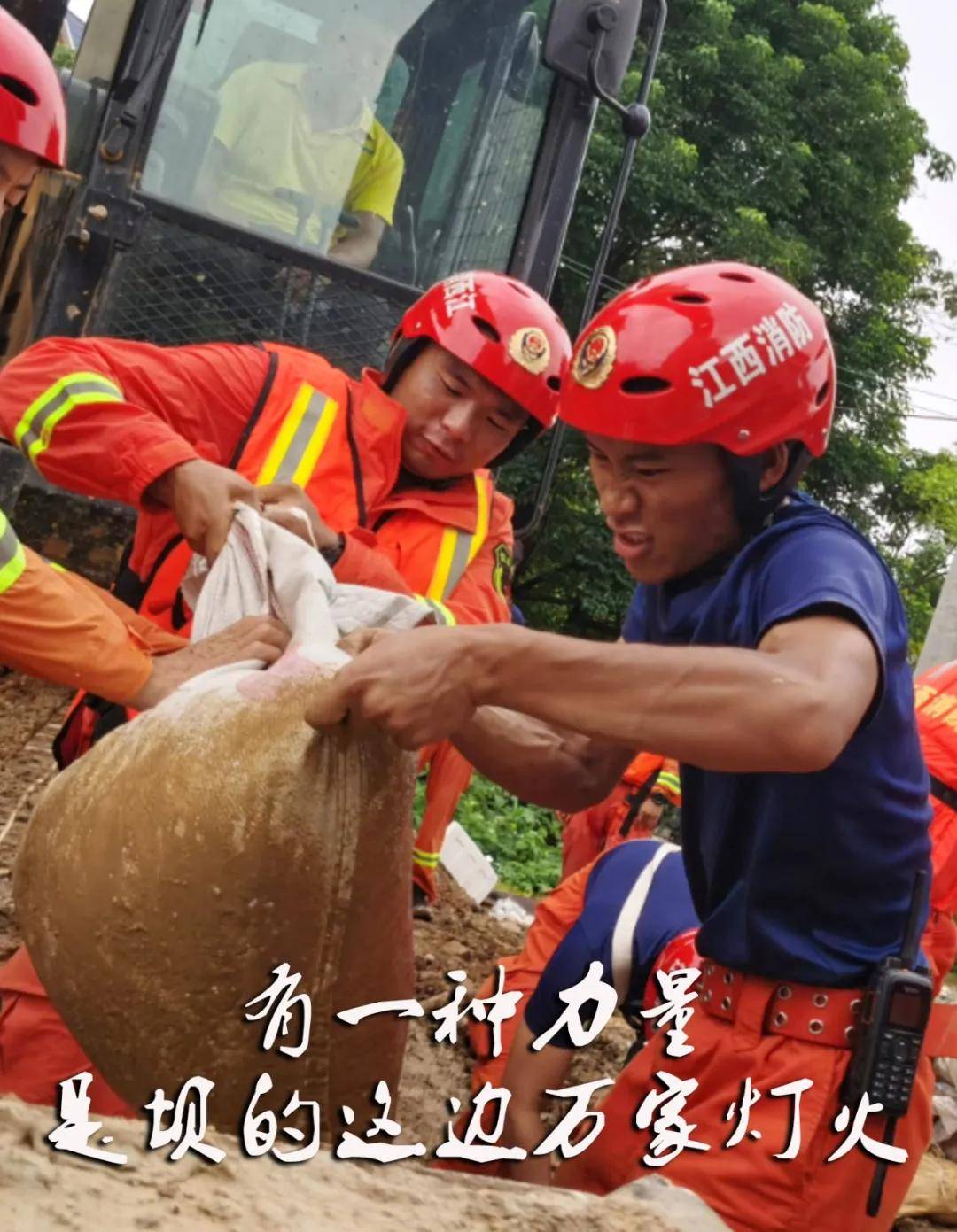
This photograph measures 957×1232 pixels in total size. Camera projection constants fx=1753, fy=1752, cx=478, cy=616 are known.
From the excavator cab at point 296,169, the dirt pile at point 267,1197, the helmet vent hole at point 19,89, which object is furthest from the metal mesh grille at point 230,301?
the dirt pile at point 267,1197

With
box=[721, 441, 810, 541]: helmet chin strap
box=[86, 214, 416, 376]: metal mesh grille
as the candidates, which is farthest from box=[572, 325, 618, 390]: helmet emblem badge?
box=[86, 214, 416, 376]: metal mesh grille

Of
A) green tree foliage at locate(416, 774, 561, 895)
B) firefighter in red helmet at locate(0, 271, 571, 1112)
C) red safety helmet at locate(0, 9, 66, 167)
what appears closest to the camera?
firefighter in red helmet at locate(0, 271, 571, 1112)

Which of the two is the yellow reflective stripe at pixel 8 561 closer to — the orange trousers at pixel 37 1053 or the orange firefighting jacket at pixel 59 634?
the orange firefighting jacket at pixel 59 634

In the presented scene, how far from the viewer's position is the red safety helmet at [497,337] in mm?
4379

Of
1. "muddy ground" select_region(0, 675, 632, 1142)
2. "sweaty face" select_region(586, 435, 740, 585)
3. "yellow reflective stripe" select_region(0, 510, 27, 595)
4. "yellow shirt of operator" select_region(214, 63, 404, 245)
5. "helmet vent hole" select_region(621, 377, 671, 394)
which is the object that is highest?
"yellow shirt of operator" select_region(214, 63, 404, 245)

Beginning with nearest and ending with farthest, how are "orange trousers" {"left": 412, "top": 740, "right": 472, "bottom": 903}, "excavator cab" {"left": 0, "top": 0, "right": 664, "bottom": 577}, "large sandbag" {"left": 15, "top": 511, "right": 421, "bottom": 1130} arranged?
"large sandbag" {"left": 15, "top": 511, "right": 421, "bottom": 1130} → "orange trousers" {"left": 412, "top": 740, "right": 472, "bottom": 903} → "excavator cab" {"left": 0, "top": 0, "right": 664, "bottom": 577}

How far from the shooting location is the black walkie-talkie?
278 centimetres

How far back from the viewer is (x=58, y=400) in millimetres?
3830

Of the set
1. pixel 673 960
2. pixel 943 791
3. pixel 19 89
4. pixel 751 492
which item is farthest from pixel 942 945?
pixel 19 89

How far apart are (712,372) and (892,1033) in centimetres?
112

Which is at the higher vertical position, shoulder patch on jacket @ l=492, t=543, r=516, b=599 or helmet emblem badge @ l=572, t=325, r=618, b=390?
helmet emblem badge @ l=572, t=325, r=618, b=390

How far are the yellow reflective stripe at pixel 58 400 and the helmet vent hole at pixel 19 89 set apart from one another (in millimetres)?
587

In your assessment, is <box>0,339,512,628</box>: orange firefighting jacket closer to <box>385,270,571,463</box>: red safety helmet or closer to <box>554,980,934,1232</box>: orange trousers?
<box>385,270,571,463</box>: red safety helmet

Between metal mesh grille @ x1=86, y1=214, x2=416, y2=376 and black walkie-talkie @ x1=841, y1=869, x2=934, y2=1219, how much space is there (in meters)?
4.03
